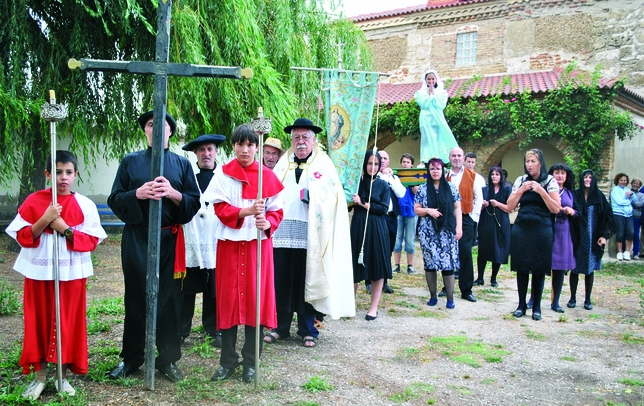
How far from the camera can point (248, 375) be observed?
4332 millimetres

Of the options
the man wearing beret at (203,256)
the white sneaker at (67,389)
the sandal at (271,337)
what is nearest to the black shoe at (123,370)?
the white sneaker at (67,389)

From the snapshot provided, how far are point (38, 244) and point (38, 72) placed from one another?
5372mm

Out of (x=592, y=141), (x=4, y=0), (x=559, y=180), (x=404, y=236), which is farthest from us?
(x=592, y=141)

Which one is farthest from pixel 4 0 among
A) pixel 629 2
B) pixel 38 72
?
pixel 629 2

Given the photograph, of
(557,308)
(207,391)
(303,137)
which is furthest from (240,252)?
(557,308)

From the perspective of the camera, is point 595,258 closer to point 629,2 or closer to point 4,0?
point 4,0

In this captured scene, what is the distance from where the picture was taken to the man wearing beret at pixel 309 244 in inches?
214

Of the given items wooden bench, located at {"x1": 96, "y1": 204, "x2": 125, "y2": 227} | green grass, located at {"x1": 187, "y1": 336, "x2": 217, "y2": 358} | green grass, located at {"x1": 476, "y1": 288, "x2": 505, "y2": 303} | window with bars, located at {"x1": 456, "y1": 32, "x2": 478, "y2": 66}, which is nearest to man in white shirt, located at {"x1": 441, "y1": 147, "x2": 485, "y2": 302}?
green grass, located at {"x1": 476, "y1": 288, "x2": 505, "y2": 303}

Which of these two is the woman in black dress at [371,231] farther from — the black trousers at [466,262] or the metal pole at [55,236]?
the metal pole at [55,236]

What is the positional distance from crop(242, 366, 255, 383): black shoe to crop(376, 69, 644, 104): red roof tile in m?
14.5

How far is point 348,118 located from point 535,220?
2.42 metres

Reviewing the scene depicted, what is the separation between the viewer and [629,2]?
1859 cm

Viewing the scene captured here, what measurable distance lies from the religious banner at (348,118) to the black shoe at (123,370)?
301cm

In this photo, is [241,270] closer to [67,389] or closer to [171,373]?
[171,373]
